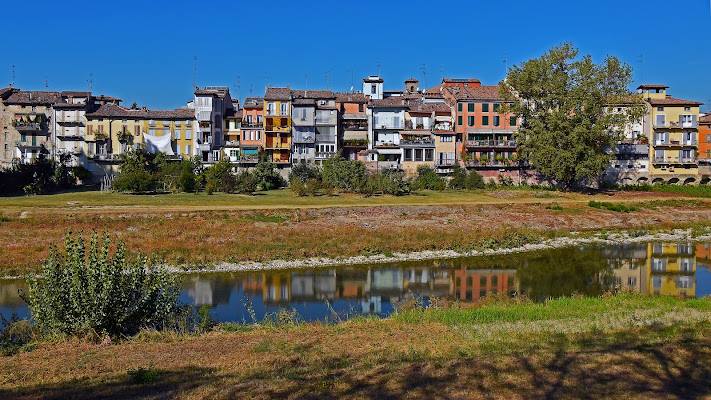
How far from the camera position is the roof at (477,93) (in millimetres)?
75812

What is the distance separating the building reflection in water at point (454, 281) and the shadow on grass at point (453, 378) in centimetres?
1004

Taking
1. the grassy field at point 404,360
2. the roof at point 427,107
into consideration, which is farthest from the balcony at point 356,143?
the grassy field at point 404,360

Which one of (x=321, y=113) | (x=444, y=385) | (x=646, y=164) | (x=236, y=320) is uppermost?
(x=321, y=113)

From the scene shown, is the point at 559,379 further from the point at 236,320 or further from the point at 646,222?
the point at 646,222

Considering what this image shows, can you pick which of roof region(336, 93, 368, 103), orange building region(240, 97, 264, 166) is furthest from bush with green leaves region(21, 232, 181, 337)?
roof region(336, 93, 368, 103)

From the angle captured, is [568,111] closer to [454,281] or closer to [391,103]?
[391,103]

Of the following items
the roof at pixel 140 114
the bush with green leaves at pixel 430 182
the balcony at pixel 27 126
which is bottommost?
the bush with green leaves at pixel 430 182

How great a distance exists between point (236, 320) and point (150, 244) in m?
16.5

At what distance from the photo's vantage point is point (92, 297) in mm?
16734

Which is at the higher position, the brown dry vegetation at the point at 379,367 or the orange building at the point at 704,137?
the orange building at the point at 704,137

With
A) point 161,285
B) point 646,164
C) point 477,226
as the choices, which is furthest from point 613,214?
point 161,285

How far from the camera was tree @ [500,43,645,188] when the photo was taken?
64.1 m

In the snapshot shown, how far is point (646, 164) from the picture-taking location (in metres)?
78.0

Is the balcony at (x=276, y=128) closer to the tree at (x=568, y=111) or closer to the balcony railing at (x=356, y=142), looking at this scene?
the balcony railing at (x=356, y=142)
